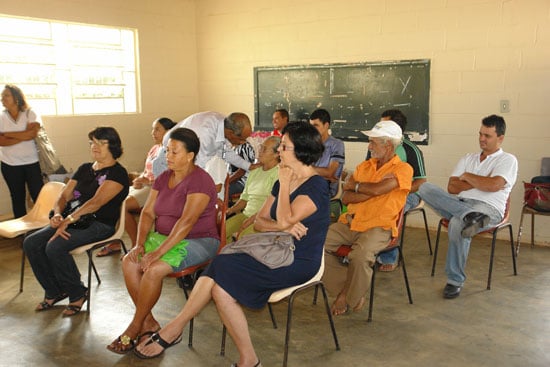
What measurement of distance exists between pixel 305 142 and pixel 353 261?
1003 mm

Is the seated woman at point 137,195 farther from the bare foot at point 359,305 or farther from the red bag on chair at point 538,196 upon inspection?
the red bag on chair at point 538,196

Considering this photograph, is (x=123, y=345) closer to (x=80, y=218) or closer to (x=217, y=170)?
(x=80, y=218)

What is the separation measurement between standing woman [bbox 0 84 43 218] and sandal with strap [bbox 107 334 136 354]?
2836 millimetres

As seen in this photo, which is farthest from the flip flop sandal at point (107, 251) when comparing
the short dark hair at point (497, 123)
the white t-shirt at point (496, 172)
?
the short dark hair at point (497, 123)

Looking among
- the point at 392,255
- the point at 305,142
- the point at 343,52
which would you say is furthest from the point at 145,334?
the point at 343,52

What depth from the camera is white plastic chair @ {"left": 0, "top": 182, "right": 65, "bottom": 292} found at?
13.3ft

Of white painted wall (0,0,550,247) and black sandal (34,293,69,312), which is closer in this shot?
black sandal (34,293,69,312)

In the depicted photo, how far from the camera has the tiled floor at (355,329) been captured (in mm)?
2986

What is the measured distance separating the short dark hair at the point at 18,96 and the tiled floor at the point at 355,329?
1688mm

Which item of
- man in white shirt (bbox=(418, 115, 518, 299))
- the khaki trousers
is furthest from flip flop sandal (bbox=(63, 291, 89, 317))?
man in white shirt (bbox=(418, 115, 518, 299))

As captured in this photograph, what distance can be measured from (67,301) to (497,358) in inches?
111

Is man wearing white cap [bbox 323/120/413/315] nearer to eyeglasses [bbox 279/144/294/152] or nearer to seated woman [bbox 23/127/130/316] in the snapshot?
eyeglasses [bbox 279/144/294/152]

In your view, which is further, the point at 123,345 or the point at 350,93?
the point at 350,93

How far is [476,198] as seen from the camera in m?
4.04
